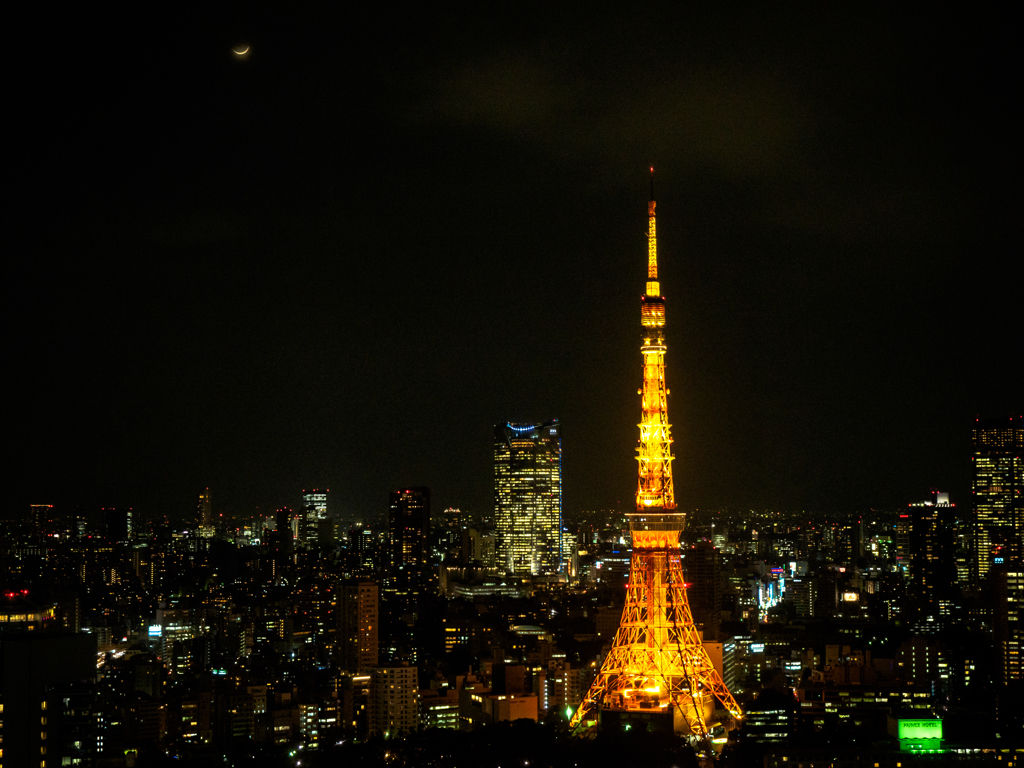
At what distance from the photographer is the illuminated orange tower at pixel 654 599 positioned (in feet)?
42.9

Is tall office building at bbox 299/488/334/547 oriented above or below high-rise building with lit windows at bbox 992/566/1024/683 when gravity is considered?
above

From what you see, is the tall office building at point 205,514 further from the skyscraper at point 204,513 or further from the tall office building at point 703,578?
the tall office building at point 703,578

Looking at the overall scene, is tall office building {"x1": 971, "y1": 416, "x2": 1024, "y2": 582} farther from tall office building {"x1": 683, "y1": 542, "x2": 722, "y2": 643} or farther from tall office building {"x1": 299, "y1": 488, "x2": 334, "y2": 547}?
tall office building {"x1": 299, "y1": 488, "x2": 334, "y2": 547}

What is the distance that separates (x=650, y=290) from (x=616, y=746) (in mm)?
4503

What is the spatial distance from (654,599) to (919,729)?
107 inches

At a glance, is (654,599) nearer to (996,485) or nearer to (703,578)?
(703,578)

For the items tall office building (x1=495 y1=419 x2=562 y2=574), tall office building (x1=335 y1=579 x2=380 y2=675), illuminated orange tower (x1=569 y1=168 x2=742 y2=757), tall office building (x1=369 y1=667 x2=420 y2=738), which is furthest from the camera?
tall office building (x1=495 y1=419 x2=562 y2=574)

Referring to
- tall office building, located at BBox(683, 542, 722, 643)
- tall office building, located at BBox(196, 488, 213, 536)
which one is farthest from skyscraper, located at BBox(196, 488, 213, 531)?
tall office building, located at BBox(683, 542, 722, 643)

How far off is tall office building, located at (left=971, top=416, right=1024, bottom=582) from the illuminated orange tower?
1355cm

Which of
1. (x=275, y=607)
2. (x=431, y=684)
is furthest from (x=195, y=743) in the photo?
(x=275, y=607)

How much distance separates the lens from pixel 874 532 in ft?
108

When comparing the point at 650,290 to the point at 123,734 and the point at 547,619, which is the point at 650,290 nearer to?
the point at 123,734

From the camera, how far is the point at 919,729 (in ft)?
38.7

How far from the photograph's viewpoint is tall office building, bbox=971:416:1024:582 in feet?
83.9
